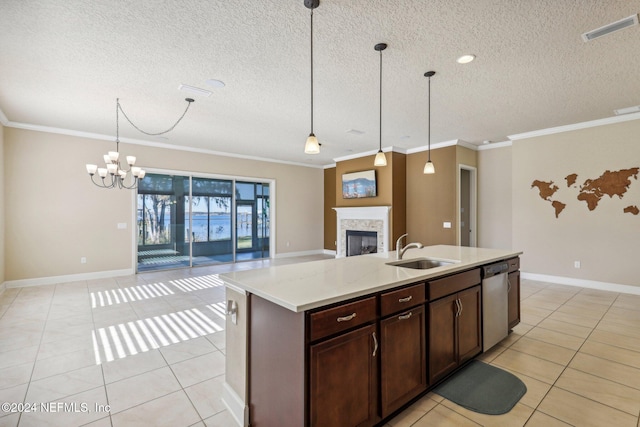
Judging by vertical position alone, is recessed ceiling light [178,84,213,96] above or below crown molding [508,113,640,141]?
above

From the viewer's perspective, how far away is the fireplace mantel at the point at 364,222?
686cm

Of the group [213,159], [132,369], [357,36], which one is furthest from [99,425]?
[213,159]

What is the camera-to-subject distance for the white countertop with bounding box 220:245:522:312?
1531 mm

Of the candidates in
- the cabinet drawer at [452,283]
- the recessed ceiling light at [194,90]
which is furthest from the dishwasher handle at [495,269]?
the recessed ceiling light at [194,90]

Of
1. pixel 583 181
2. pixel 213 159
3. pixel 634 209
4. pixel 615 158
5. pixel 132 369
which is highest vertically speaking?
pixel 213 159

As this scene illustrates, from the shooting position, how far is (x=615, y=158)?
4734 mm

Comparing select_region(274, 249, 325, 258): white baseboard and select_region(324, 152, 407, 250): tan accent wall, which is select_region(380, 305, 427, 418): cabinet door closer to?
select_region(324, 152, 407, 250): tan accent wall

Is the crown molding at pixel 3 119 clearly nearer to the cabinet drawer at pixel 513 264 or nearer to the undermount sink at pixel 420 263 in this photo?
the undermount sink at pixel 420 263

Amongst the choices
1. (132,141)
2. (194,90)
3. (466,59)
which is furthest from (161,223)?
(466,59)

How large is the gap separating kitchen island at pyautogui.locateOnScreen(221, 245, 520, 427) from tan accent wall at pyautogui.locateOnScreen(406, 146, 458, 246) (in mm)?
4175

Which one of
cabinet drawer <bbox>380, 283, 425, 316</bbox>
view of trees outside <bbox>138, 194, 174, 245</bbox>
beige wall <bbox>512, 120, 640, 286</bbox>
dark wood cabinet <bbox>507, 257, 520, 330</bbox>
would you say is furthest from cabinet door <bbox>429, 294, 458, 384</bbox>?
view of trees outside <bbox>138, 194, 174, 245</bbox>

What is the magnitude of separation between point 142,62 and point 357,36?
85.0 inches

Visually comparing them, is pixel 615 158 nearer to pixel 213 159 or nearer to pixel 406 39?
pixel 406 39

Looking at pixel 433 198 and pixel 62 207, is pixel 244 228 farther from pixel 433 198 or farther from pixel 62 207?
pixel 433 198
